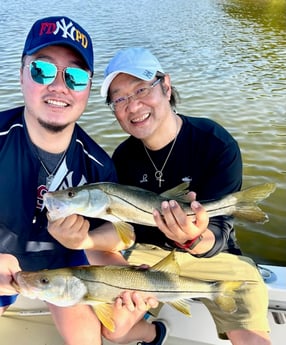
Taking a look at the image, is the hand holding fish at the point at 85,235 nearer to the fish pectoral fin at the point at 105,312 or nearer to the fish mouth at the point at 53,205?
the fish mouth at the point at 53,205

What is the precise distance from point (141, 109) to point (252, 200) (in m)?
0.97

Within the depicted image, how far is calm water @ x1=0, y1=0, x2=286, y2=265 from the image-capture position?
22.8 ft

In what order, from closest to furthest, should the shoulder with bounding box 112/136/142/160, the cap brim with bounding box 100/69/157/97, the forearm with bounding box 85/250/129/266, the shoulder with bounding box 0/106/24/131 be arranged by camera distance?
the shoulder with bounding box 0/106/24/131 < the cap brim with bounding box 100/69/157/97 < the forearm with bounding box 85/250/129/266 < the shoulder with bounding box 112/136/142/160

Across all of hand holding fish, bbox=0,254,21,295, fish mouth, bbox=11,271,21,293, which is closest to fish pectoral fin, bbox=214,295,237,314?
fish mouth, bbox=11,271,21,293

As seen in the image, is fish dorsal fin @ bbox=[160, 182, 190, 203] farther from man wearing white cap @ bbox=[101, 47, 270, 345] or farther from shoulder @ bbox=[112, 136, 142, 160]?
shoulder @ bbox=[112, 136, 142, 160]

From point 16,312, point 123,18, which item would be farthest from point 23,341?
point 123,18

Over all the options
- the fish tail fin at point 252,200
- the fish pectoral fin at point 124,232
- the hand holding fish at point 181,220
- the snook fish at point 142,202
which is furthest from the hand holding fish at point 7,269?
the fish tail fin at point 252,200

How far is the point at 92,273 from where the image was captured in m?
2.38

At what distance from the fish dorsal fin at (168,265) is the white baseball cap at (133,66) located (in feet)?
3.99

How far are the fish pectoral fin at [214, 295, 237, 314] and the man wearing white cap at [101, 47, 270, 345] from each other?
0.71 feet

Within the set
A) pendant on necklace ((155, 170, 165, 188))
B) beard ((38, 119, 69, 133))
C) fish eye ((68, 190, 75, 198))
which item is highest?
beard ((38, 119, 69, 133))

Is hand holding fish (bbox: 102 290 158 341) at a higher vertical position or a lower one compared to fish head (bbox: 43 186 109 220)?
lower

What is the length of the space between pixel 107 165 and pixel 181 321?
4.20 feet

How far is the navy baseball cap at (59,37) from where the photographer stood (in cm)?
268
